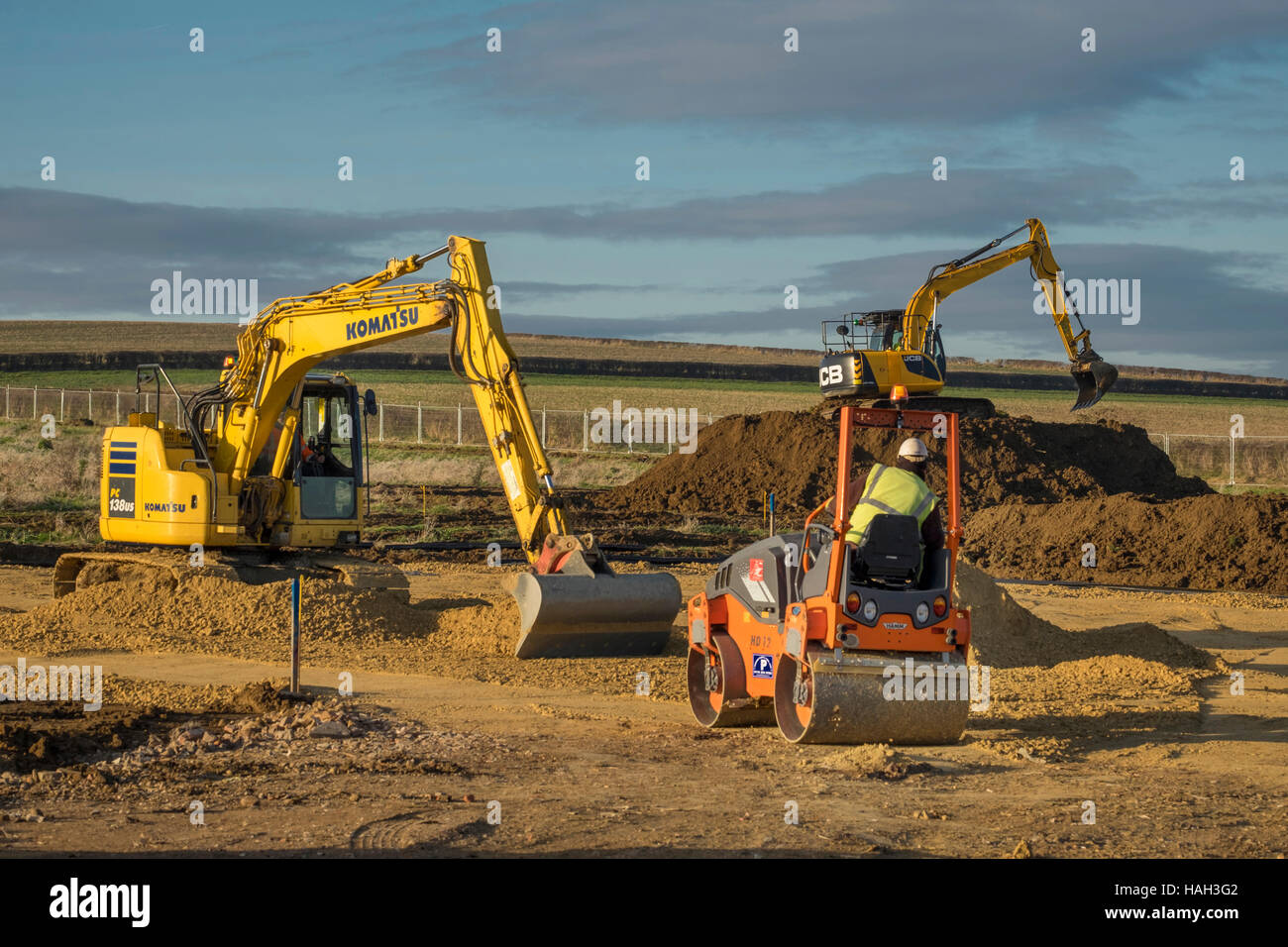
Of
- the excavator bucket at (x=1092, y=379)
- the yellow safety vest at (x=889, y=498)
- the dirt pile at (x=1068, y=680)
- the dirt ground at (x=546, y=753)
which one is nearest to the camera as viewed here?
the dirt ground at (x=546, y=753)

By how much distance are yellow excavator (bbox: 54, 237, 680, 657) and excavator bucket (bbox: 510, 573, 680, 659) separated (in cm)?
10

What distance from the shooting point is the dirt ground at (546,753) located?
302 inches

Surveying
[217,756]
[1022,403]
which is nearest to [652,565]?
[217,756]

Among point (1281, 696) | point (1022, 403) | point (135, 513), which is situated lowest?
point (1281, 696)

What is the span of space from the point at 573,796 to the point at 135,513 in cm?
1044

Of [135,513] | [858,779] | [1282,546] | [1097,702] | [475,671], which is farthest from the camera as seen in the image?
[1282,546]

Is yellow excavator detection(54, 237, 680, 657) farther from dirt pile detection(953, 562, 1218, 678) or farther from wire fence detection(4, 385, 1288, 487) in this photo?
wire fence detection(4, 385, 1288, 487)

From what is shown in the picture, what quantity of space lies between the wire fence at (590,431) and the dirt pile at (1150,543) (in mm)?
16850

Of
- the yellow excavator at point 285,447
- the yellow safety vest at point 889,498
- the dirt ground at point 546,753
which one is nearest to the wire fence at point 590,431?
the yellow excavator at point 285,447

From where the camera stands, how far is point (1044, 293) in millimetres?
22562

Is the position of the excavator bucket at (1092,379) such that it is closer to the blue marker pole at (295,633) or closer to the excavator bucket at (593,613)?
the excavator bucket at (593,613)

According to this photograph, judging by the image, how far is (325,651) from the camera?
14852 mm
